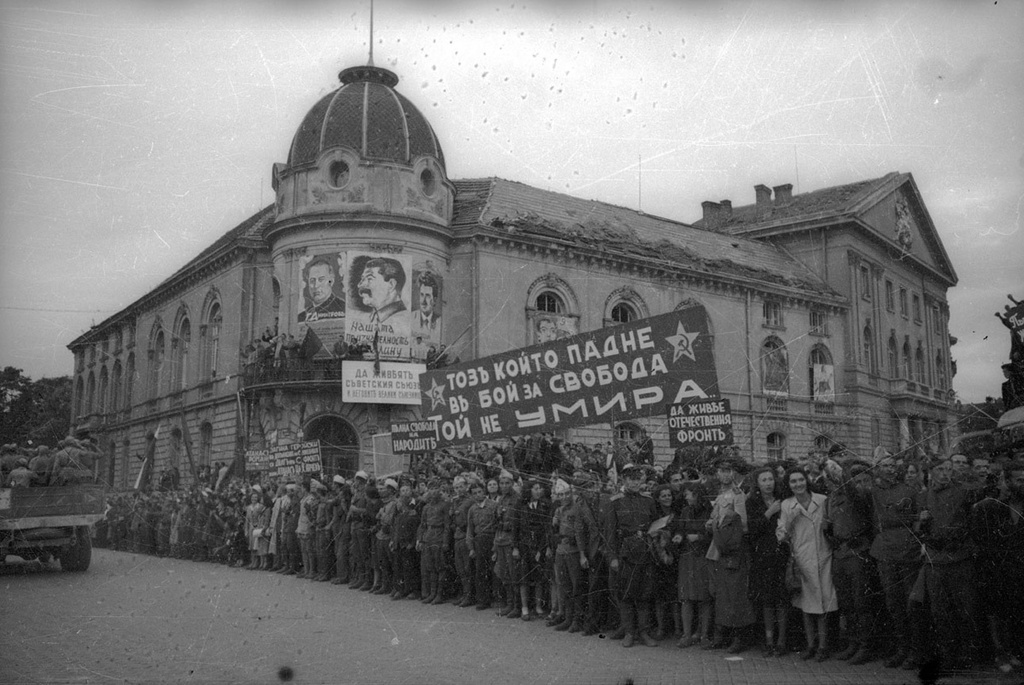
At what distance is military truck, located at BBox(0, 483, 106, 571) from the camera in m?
15.5

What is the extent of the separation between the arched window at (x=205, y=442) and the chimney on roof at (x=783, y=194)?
1164 inches

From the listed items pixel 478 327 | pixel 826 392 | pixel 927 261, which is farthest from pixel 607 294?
pixel 927 261

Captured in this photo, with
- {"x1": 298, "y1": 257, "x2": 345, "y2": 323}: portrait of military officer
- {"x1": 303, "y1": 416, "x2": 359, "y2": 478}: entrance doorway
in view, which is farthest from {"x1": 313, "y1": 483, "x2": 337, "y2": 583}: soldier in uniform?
{"x1": 298, "y1": 257, "x2": 345, "y2": 323}: portrait of military officer

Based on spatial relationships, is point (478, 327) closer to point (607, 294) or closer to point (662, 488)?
point (607, 294)

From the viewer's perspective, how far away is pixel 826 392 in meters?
39.0

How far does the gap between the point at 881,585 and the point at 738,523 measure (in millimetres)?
1353

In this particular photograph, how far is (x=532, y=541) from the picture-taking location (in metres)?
11.7

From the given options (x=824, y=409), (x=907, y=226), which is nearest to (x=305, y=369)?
(x=824, y=409)

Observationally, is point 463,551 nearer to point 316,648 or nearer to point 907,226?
point 316,648

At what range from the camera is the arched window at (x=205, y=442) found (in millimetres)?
34406

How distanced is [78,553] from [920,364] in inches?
1526

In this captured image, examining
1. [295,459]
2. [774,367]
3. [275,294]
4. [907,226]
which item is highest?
[907,226]

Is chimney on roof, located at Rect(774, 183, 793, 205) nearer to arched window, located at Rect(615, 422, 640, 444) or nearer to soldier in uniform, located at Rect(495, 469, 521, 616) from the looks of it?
arched window, located at Rect(615, 422, 640, 444)

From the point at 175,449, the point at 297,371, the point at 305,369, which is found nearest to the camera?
the point at 305,369
